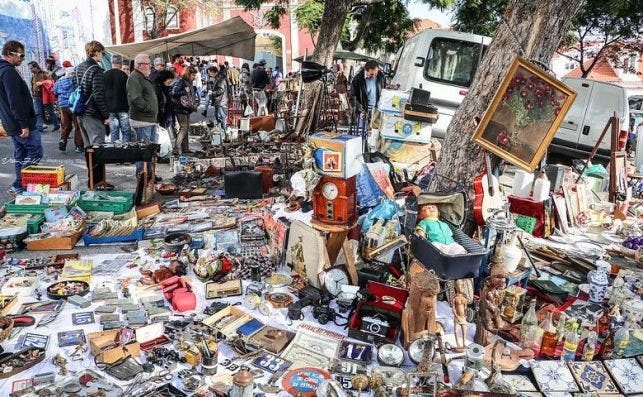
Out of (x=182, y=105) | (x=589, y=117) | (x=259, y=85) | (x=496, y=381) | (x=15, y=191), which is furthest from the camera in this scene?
(x=259, y=85)

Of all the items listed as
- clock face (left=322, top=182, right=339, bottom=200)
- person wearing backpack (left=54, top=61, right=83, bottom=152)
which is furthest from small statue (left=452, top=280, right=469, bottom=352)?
person wearing backpack (left=54, top=61, right=83, bottom=152)

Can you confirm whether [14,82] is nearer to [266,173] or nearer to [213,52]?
[266,173]

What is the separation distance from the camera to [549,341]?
288 centimetres

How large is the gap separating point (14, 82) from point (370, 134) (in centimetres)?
464

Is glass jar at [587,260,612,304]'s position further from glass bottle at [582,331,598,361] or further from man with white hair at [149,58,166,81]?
man with white hair at [149,58,166,81]

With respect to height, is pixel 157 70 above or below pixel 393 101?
above

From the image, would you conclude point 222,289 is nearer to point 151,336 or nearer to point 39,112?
point 151,336

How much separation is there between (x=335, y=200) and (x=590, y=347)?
186 centimetres

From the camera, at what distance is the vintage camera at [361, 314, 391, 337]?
2.96 m

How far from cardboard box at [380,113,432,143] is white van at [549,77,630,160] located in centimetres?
373

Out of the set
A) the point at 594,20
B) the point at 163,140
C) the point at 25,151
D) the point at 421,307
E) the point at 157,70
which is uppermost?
the point at 594,20

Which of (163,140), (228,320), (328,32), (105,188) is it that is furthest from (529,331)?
(328,32)

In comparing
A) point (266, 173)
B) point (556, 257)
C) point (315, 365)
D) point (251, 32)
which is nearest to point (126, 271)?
point (315, 365)

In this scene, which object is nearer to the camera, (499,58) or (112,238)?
(499,58)
